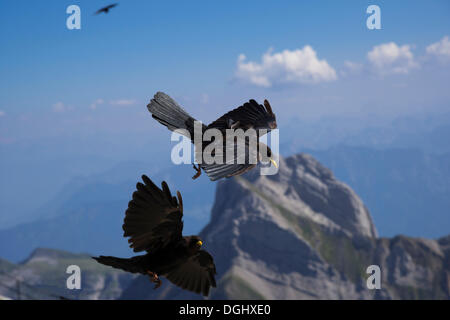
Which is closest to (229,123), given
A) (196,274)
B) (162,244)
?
(162,244)

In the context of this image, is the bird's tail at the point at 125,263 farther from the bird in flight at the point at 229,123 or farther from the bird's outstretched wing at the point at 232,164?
the bird's outstretched wing at the point at 232,164

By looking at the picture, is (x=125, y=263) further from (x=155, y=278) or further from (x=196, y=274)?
(x=196, y=274)

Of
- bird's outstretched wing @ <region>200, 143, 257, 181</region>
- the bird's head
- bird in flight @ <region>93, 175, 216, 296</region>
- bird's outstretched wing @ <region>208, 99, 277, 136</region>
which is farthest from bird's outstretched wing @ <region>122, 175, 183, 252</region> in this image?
bird's outstretched wing @ <region>208, 99, 277, 136</region>
